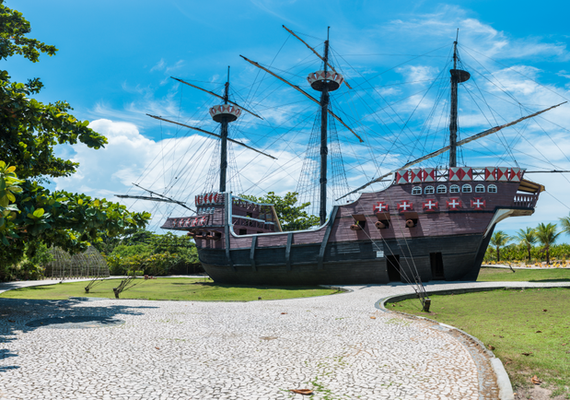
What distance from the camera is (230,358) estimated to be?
5117mm

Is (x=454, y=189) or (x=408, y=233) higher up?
(x=454, y=189)

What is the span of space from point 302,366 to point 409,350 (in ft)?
6.06

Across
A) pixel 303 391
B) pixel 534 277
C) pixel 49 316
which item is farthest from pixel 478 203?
pixel 49 316

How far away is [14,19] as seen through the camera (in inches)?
367

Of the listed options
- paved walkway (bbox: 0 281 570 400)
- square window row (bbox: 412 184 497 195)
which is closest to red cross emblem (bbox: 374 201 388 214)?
square window row (bbox: 412 184 497 195)

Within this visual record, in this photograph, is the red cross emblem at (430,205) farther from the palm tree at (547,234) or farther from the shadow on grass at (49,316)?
the palm tree at (547,234)

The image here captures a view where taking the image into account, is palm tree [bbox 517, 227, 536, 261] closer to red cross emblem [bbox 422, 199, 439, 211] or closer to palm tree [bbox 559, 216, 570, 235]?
palm tree [bbox 559, 216, 570, 235]

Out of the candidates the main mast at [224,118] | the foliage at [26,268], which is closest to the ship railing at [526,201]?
the main mast at [224,118]

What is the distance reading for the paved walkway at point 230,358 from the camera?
389 centimetres

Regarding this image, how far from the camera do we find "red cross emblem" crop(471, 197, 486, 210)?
1702 cm

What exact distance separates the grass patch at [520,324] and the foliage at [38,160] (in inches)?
307

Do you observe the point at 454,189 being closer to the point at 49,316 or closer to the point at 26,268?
the point at 49,316

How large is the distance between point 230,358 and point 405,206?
14.3m

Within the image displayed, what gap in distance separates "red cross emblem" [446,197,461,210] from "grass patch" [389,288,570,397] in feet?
15.3
